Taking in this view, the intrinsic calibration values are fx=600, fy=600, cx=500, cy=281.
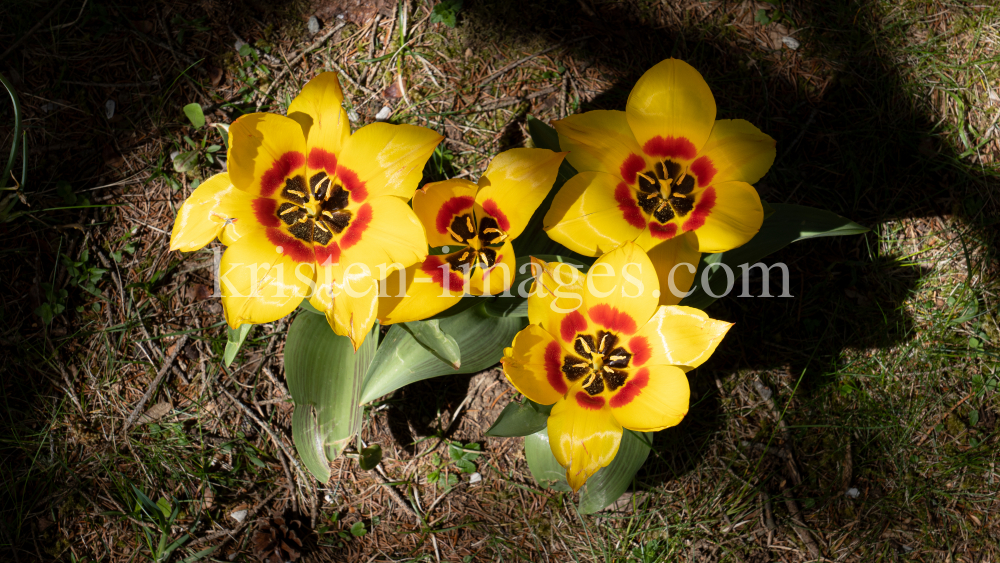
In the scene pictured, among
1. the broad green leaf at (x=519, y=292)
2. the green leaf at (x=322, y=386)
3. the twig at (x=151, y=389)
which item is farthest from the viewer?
the twig at (x=151, y=389)

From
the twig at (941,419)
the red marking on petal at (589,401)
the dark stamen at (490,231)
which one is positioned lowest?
the twig at (941,419)

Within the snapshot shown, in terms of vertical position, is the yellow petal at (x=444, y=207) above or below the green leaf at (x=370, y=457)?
above

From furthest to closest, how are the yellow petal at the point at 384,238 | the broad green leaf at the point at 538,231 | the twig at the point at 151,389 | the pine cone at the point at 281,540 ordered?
the twig at the point at 151,389 → the pine cone at the point at 281,540 → the broad green leaf at the point at 538,231 → the yellow petal at the point at 384,238

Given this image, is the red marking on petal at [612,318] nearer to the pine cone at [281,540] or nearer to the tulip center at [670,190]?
the tulip center at [670,190]

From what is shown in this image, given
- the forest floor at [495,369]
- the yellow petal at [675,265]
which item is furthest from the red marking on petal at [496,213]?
the forest floor at [495,369]

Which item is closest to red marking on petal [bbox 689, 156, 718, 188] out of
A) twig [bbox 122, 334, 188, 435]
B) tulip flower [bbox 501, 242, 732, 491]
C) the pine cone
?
tulip flower [bbox 501, 242, 732, 491]

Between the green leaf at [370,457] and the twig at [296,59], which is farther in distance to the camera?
the twig at [296,59]

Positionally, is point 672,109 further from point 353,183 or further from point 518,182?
point 353,183
